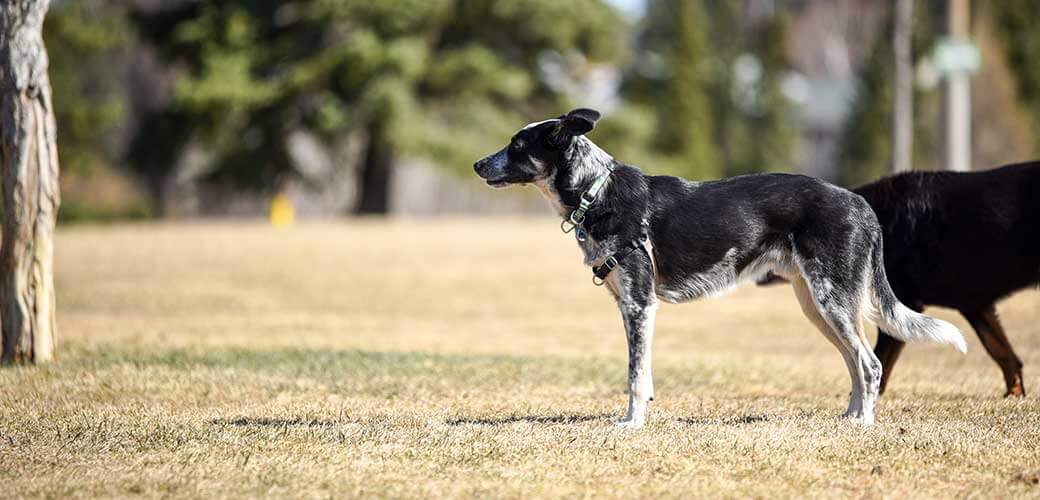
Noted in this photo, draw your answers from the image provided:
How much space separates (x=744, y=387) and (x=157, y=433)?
5.03 meters

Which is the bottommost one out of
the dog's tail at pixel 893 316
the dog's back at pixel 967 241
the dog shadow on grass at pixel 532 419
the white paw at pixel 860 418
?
the dog shadow on grass at pixel 532 419

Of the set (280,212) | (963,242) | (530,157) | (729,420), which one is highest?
(530,157)

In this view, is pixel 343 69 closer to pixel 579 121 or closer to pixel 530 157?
pixel 530 157

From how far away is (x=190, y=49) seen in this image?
32625mm

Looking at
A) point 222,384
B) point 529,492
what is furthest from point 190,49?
point 529,492

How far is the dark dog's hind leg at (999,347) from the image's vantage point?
32.0ft

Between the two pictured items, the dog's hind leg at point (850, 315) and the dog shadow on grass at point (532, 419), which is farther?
the dog shadow on grass at point (532, 419)

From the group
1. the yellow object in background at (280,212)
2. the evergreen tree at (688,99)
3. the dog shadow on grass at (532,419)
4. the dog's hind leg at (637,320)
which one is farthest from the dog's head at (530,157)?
the evergreen tree at (688,99)

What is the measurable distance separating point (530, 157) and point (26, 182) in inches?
195

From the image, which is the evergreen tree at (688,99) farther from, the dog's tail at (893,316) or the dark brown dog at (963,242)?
the dog's tail at (893,316)

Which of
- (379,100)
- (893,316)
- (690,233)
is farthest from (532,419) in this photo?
(379,100)

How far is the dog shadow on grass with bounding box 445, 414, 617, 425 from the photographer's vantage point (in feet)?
26.3

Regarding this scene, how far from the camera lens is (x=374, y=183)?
34.1m

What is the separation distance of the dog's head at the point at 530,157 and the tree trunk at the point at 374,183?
25098 millimetres
